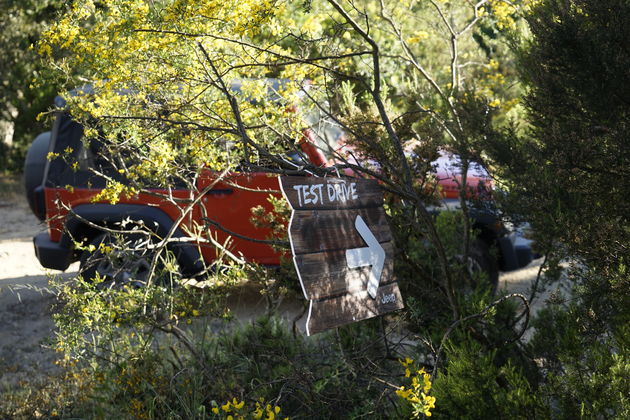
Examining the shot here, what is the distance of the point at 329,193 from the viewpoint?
2934 millimetres

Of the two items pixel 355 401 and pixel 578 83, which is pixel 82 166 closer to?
pixel 355 401

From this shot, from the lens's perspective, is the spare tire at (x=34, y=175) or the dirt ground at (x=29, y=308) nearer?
the dirt ground at (x=29, y=308)

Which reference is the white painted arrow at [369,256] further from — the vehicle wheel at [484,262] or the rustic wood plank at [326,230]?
the vehicle wheel at [484,262]

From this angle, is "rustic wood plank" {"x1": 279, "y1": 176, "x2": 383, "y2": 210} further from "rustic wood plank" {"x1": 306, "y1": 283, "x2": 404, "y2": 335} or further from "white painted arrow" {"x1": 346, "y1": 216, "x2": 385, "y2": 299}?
"rustic wood plank" {"x1": 306, "y1": 283, "x2": 404, "y2": 335}

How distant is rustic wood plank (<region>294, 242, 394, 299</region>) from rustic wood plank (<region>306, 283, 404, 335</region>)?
3cm

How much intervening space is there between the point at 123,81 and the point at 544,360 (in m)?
2.66

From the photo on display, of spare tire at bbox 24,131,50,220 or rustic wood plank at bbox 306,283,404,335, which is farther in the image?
spare tire at bbox 24,131,50,220

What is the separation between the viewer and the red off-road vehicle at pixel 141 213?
647 cm

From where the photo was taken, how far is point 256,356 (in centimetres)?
467

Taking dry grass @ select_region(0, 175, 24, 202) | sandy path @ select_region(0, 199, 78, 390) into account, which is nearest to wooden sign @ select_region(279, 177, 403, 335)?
sandy path @ select_region(0, 199, 78, 390)

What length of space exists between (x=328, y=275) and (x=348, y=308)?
158mm

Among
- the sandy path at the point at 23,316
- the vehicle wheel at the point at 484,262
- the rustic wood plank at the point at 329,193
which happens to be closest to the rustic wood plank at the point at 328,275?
the rustic wood plank at the point at 329,193

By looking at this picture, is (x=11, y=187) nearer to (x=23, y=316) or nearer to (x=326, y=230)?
(x=23, y=316)

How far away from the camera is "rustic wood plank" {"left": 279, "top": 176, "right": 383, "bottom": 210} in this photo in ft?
9.12
